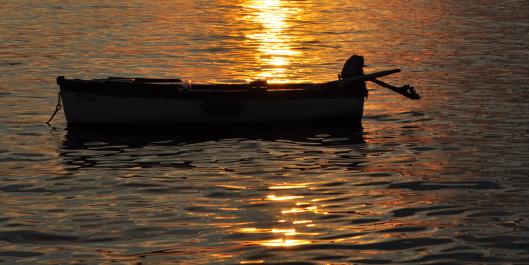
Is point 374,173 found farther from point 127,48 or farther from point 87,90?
point 127,48

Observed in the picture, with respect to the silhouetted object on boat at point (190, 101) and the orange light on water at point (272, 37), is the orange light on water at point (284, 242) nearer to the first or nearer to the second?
the silhouetted object on boat at point (190, 101)

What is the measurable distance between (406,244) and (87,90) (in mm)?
12501

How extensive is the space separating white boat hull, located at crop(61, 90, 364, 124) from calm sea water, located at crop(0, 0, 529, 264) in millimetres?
407

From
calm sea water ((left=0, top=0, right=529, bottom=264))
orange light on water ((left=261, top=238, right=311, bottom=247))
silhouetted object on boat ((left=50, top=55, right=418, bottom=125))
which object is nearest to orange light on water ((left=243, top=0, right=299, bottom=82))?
calm sea water ((left=0, top=0, right=529, bottom=264))

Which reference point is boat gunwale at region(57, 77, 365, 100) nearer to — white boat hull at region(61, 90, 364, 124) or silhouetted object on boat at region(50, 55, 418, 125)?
silhouetted object on boat at region(50, 55, 418, 125)

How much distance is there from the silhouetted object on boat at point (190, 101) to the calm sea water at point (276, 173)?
0.44 metres

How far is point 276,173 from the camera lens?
2239 cm

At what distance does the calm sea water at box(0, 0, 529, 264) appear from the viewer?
54.2 feet

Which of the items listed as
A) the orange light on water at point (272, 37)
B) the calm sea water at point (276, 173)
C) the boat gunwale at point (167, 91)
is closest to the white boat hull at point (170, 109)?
the boat gunwale at point (167, 91)

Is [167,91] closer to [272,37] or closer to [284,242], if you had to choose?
[284,242]

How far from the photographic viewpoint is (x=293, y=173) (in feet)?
73.3

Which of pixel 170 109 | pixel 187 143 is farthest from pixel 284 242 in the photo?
pixel 170 109

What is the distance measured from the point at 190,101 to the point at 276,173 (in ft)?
17.5

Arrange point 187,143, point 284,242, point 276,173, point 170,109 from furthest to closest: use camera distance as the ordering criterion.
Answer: point 170,109
point 187,143
point 276,173
point 284,242
